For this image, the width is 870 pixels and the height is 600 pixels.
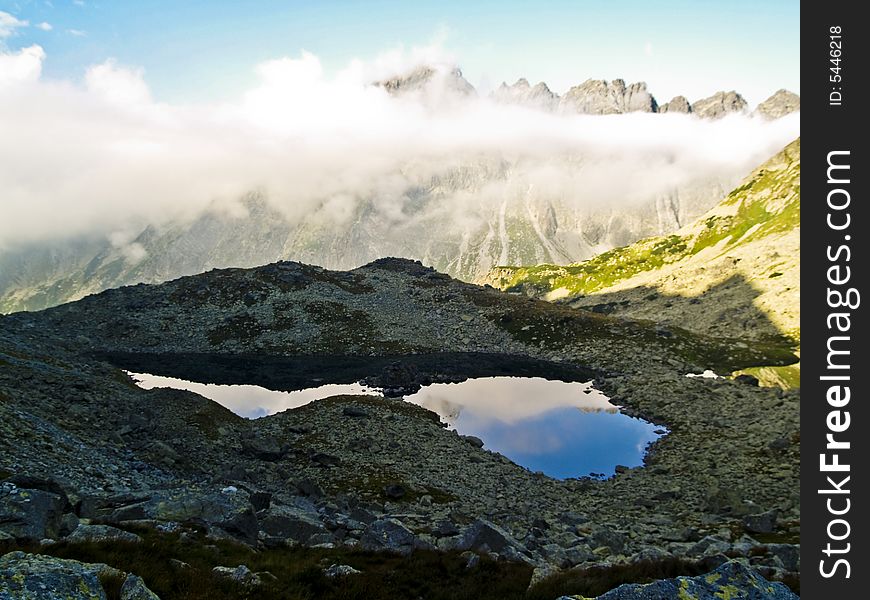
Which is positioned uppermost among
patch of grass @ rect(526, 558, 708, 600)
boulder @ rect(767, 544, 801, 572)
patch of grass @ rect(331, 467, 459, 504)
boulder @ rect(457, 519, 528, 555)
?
patch of grass @ rect(526, 558, 708, 600)

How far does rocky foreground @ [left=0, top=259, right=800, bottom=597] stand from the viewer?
19750 millimetres

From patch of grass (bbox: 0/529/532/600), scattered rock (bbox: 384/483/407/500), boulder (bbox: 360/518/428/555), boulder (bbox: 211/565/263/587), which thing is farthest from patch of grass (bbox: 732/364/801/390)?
boulder (bbox: 211/565/263/587)

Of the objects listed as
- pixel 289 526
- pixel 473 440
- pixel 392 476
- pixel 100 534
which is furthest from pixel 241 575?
pixel 473 440

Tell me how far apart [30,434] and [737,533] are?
3953 centimetres

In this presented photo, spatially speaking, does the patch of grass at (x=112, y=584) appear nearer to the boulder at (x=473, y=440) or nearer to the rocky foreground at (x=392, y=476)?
the rocky foreground at (x=392, y=476)

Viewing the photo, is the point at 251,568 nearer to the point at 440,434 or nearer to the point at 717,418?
the point at 440,434

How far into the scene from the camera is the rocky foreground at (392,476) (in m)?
19.8

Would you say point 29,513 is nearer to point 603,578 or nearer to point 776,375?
point 603,578

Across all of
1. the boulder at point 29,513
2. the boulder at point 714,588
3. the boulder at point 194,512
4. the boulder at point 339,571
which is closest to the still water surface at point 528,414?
the boulder at point 194,512

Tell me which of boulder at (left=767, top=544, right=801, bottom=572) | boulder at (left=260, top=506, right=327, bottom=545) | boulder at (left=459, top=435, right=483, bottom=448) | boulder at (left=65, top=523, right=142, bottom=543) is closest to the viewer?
boulder at (left=65, top=523, right=142, bottom=543)

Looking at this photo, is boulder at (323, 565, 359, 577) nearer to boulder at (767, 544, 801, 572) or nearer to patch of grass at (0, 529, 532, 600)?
patch of grass at (0, 529, 532, 600)

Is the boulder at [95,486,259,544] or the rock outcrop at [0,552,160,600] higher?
the rock outcrop at [0,552,160,600]

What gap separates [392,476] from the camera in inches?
1459
